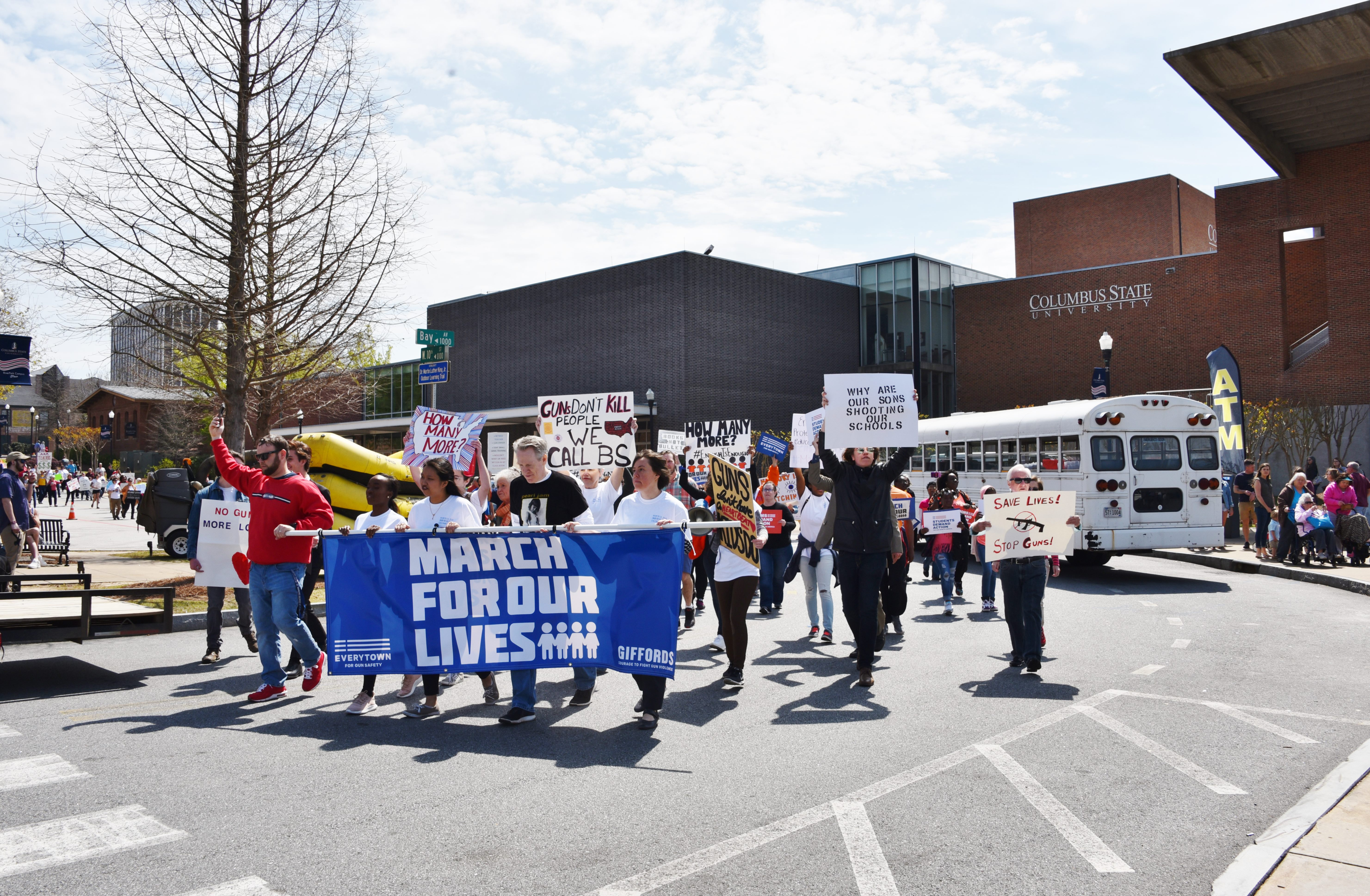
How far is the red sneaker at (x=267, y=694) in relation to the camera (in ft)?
25.1

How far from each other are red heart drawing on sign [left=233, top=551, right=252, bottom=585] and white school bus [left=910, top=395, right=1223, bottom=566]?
1178cm

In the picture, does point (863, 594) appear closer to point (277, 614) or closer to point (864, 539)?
point (864, 539)

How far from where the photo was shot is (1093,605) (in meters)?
13.3

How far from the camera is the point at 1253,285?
113ft

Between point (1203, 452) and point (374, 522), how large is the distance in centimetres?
1454

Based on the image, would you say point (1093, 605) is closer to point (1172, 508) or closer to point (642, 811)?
point (1172, 508)

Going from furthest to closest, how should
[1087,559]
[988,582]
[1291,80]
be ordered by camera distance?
[1291,80] < [1087,559] < [988,582]

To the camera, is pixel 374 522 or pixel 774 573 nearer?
pixel 374 522

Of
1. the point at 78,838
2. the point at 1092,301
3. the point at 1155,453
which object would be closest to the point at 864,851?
the point at 78,838

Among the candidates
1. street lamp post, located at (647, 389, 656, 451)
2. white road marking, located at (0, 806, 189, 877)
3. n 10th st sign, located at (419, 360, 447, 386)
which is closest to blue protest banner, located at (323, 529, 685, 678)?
white road marking, located at (0, 806, 189, 877)

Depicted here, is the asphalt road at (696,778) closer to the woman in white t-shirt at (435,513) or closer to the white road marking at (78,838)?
the white road marking at (78,838)

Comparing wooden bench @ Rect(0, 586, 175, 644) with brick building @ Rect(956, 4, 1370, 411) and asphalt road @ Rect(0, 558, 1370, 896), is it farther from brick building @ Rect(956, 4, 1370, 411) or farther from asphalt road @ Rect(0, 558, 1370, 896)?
brick building @ Rect(956, 4, 1370, 411)

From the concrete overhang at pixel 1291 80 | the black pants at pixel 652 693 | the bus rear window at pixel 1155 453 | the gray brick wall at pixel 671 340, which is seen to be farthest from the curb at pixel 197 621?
the gray brick wall at pixel 671 340

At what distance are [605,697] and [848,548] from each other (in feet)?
7.60
